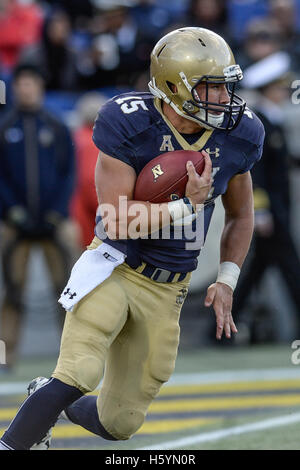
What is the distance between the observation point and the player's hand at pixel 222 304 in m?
3.74

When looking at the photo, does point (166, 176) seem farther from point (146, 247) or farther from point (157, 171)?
point (146, 247)

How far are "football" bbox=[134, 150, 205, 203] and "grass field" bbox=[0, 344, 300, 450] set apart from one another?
131 centimetres

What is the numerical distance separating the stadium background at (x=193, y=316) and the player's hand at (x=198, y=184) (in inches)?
52.9

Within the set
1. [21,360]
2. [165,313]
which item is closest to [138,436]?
[165,313]

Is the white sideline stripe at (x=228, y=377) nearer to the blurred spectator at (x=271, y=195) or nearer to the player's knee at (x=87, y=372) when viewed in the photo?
the blurred spectator at (x=271, y=195)

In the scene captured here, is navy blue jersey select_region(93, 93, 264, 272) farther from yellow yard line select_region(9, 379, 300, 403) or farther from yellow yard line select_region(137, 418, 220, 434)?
yellow yard line select_region(9, 379, 300, 403)

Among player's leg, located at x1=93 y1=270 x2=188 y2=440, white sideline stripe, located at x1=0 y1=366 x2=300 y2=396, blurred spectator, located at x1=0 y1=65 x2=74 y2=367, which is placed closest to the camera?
player's leg, located at x1=93 y1=270 x2=188 y2=440

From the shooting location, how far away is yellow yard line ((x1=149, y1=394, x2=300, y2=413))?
222 inches

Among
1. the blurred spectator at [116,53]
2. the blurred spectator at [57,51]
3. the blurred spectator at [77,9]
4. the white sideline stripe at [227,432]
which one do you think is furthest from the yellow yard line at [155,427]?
the blurred spectator at [77,9]

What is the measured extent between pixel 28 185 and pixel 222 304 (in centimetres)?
346

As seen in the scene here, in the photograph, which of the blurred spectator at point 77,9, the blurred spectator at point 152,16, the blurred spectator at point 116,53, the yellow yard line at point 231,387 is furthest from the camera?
the blurred spectator at point 77,9

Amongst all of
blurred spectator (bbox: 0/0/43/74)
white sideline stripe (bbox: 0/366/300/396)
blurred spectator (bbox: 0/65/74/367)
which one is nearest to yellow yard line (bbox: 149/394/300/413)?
white sideline stripe (bbox: 0/366/300/396)

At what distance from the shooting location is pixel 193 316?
7910 millimetres

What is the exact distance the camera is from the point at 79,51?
904 cm
